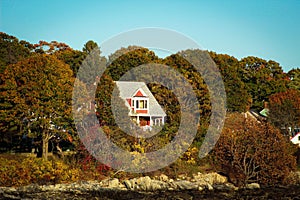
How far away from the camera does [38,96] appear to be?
2742 centimetres

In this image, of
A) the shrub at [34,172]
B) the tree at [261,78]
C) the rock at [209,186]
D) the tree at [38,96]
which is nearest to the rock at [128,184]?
the shrub at [34,172]

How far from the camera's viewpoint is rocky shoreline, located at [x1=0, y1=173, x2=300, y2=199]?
22281 millimetres

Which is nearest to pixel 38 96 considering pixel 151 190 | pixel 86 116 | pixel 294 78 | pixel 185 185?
pixel 86 116

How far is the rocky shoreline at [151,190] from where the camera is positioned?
22.3m

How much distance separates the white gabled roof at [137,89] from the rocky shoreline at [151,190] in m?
10.9

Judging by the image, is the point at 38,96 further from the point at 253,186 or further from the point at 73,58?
the point at 73,58

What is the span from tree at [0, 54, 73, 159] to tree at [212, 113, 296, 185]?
9.61m

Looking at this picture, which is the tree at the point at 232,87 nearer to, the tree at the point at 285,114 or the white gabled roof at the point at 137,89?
the tree at the point at 285,114

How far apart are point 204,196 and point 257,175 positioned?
194 inches

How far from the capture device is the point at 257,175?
87.5ft

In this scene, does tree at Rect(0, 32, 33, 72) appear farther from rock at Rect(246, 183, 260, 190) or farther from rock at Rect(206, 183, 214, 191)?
rock at Rect(246, 183, 260, 190)

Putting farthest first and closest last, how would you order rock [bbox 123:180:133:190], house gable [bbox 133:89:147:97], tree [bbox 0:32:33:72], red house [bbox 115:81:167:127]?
tree [bbox 0:32:33:72]
house gable [bbox 133:89:147:97]
red house [bbox 115:81:167:127]
rock [bbox 123:180:133:190]

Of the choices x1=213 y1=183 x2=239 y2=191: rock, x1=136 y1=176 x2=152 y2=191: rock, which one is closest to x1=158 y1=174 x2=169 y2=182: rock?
x1=136 y1=176 x2=152 y2=191: rock

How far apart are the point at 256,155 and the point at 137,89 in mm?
14828
